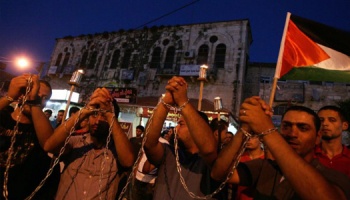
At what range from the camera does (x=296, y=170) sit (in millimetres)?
1144

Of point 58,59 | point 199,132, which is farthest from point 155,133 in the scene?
point 58,59

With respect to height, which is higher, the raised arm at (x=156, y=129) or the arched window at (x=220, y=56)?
the arched window at (x=220, y=56)

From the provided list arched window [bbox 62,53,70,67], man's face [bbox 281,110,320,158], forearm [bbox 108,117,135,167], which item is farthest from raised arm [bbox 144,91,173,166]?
arched window [bbox 62,53,70,67]

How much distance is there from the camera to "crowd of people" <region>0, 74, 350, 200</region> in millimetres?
1571

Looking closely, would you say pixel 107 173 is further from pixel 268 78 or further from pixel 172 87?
pixel 268 78

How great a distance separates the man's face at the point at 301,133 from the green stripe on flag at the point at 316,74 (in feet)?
7.16

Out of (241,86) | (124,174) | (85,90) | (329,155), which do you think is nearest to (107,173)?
(124,174)

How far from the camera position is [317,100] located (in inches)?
734

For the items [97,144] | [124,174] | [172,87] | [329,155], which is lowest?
[124,174]

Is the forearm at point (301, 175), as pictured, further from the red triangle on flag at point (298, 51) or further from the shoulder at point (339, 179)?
the red triangle on flag at point (298, 51)

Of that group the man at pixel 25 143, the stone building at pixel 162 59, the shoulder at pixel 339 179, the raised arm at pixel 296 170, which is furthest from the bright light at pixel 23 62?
the shoulder at pixel 339 179

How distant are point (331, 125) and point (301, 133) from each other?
2104 mm

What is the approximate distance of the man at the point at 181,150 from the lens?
5.37ft

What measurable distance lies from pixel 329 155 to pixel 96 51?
25.9 meters
